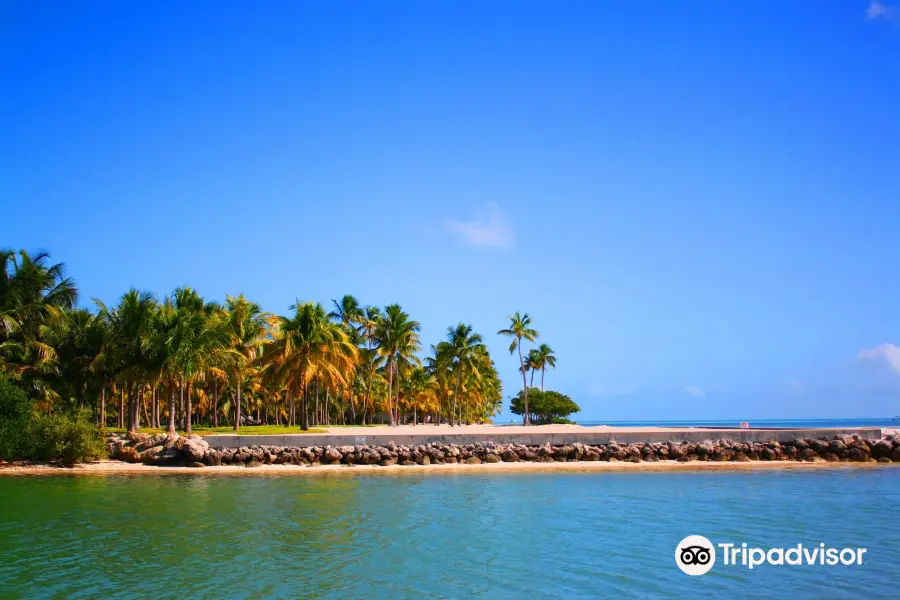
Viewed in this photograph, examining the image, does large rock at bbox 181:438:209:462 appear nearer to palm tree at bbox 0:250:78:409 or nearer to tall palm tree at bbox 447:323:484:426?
palm tree at bbox 0:250:78:409

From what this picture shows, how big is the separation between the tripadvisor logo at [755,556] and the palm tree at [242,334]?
43.0 metres

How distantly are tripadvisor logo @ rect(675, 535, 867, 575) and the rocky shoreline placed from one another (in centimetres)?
2299

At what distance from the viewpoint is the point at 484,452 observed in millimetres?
41000

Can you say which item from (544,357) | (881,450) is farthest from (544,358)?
(881,450)

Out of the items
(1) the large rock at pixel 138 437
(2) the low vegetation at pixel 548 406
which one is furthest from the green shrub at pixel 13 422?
(2) the low vegetation at pixel 548 406

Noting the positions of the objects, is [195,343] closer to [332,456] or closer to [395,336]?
[332,456]

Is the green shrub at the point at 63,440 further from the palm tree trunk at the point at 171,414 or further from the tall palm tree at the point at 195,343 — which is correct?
the tall palm tree at the point at 195,343

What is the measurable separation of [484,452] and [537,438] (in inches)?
151

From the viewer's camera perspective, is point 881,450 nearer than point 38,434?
No

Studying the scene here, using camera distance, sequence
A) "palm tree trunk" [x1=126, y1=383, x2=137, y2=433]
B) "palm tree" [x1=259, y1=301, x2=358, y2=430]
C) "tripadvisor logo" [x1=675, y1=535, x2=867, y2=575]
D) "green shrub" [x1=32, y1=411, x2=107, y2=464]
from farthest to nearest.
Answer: "palm tree" [x1=259, y1=301, x2=358, y2=430], "palm tree trunk" [x1=126, y1=383, x2=137, y2=433], "green shrub" [x1=32, y1=411, x2=107, y2=464], "tripadvisor logo" [x1=675, y1=535, x2=867, y2=575]

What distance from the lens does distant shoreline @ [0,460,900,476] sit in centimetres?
3591

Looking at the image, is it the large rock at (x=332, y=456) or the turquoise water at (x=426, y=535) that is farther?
the large rock at (x=332, y=456)

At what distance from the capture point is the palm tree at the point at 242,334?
55875mm

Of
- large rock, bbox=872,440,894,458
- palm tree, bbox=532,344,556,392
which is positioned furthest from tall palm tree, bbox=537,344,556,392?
large rock, bbox=872,440,894,458
